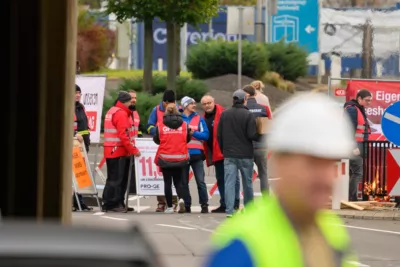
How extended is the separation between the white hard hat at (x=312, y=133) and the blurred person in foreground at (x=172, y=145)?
12.5m

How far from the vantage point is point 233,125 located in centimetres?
1509

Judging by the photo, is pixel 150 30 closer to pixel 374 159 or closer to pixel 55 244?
pixel 374 159

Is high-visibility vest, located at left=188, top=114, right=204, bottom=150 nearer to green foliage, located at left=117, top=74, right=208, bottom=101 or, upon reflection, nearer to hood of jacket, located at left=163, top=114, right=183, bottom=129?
hood of jacket, located at left=163, top=114, right=183, bottom=129

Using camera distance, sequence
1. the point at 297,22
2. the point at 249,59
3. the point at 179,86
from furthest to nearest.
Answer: the point at 297,22
the point at 249,59
the point at 179,86

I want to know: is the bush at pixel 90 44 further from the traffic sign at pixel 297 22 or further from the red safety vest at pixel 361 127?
the red safety vest at pixel 361 127

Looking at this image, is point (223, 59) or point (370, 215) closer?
point (370, 215)

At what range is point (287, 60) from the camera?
4072 centimetres

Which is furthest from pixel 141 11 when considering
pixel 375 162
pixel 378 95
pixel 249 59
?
pixel 375 162

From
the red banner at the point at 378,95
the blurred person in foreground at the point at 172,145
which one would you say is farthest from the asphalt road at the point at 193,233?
the red banner at the point at 378,95

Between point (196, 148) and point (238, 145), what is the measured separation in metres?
1.22

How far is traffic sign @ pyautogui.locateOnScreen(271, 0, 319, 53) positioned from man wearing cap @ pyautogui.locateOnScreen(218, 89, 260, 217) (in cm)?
3148

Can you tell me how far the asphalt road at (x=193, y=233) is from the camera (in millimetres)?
11695

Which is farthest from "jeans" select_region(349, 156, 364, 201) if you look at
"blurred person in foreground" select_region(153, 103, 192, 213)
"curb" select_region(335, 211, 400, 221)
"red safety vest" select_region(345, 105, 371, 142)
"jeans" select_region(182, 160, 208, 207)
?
"blurred person in foreground" select_region(153, 103, 192, 213)

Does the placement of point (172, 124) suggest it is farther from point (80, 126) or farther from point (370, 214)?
point (370, 214)
